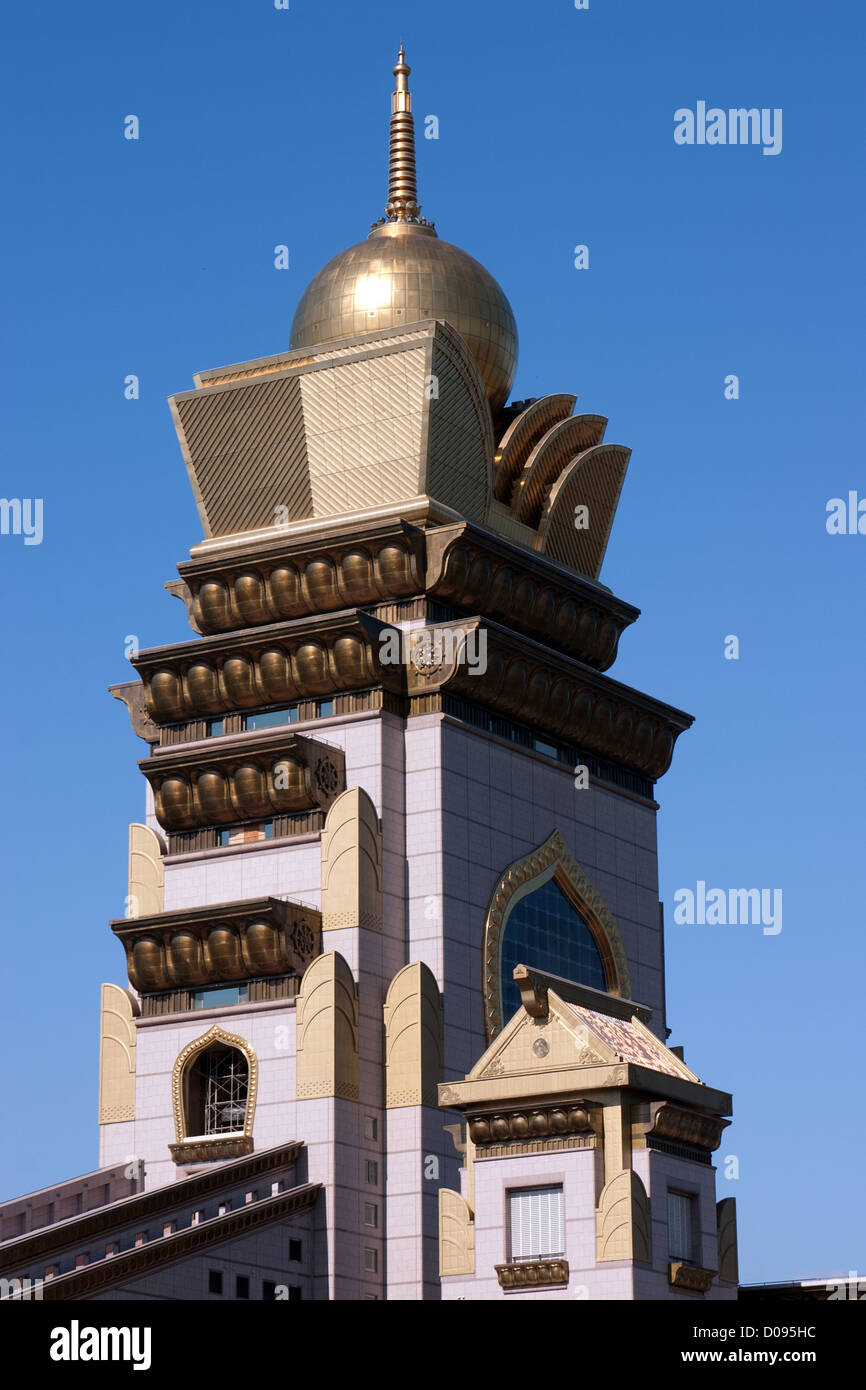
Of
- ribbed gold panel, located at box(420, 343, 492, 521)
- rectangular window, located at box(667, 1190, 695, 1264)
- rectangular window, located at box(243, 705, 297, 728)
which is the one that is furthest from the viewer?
ribbed gold panel, located at box(420, 343, 492, 521)

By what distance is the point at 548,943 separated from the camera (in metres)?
76.1

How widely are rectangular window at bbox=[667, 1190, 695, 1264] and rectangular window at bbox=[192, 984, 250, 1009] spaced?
2044 cm

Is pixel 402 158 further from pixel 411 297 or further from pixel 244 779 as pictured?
pixel 244 779

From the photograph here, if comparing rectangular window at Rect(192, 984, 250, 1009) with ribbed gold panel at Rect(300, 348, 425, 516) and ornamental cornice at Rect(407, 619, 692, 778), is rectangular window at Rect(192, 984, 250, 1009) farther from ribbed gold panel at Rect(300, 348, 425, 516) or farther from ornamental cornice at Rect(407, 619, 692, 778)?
ribbed gold panel at Rect(300, 348, 425, 516)

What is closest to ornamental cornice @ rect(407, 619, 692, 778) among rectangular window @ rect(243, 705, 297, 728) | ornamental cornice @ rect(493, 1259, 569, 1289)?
rectangular window @ rect(243, 705, 297, 728)

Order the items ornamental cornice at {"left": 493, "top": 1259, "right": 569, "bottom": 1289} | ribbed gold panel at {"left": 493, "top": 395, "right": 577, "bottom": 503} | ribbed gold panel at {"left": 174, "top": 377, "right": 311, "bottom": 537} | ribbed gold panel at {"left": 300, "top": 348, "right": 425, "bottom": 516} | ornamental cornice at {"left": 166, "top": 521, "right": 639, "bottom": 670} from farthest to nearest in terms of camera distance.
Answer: ribbed gold panel at {"left": 493, "top": 395, "right": 577, "bottom": 503}, ribbed gold panel at {"left": 174, "top": 377, "right": 311, "bottom": 537}, ribbed gold panel at {"left": 300, "top": 348, "right": 425, "bottom": 516}, ornamental cornice at {"left": 166, "top": 521, "right": 639, "bottom": 670}, ornamental cornice at {"left": 493, "top": 1259, "right": 569, "bottom": 1289}

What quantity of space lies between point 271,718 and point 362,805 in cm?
621

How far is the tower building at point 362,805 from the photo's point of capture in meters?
66.6

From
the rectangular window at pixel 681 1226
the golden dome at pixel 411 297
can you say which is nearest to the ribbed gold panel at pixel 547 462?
the golden dome at pixel 411 297

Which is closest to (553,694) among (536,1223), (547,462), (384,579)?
(384,579)

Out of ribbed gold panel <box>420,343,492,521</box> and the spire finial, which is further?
the spire finial

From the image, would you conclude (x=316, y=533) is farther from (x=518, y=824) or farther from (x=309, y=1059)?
(x=309, y=1059)

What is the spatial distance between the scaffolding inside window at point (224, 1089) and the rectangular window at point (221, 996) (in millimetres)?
1380

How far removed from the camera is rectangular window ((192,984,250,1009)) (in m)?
70.9
